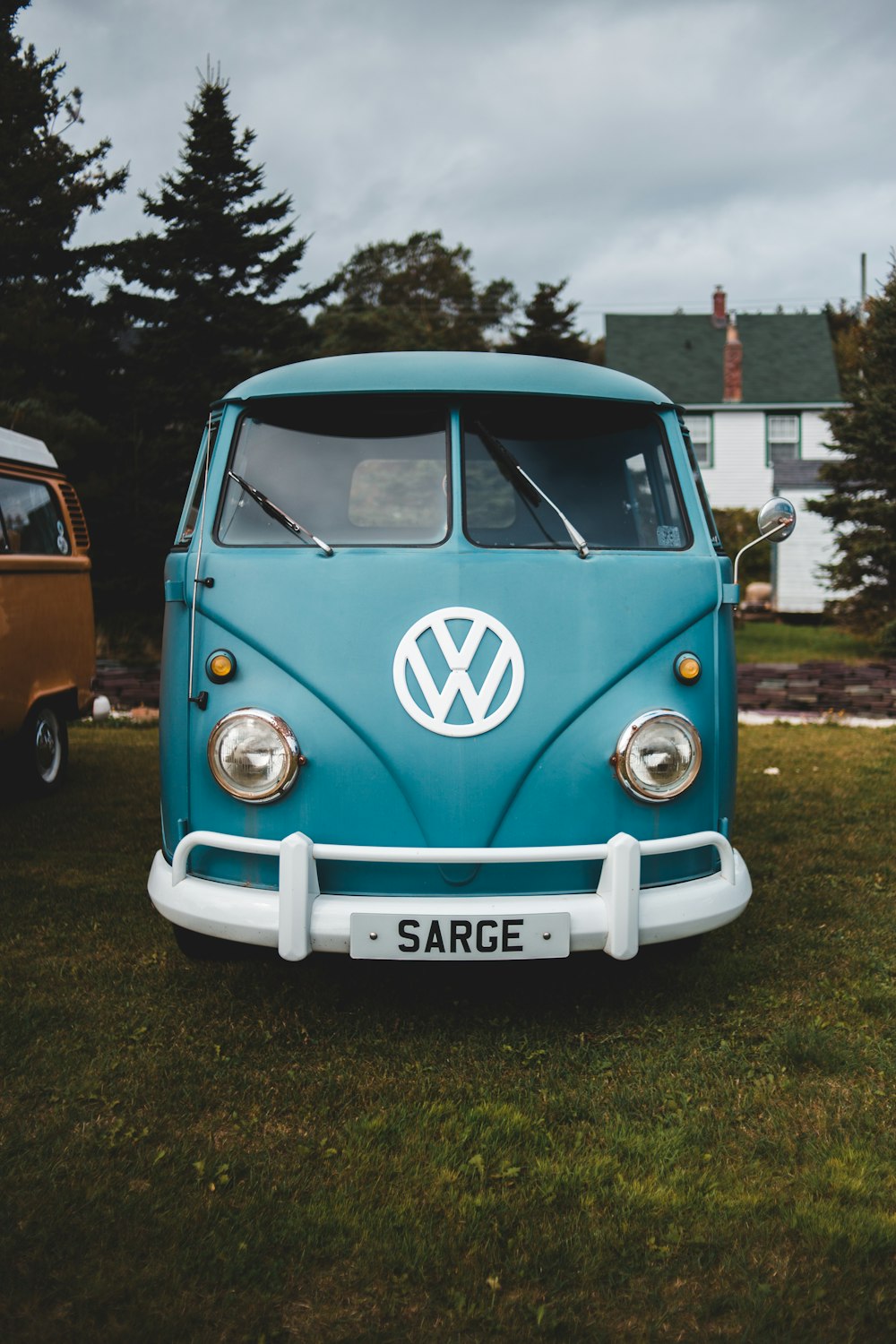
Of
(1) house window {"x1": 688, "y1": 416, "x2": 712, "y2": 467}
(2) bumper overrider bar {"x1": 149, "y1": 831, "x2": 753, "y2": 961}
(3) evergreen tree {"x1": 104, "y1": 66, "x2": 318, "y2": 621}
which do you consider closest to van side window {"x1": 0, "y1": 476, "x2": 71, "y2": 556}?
(2) bumper overrider bar {"x1": 149, "y1": 831, "x2": 753, "y2": 961}

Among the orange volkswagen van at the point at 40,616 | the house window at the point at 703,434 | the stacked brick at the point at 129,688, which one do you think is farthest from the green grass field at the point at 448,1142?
the house window at the point at 703,434

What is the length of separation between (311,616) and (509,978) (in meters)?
1.54

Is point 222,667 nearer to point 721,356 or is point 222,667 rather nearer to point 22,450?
point 22,450

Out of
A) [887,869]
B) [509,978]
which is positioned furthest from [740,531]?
[509,978]

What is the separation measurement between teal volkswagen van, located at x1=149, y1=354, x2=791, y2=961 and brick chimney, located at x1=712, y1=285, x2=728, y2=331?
103 feet

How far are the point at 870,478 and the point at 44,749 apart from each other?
13.3 metres

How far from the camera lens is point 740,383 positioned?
30672 mm

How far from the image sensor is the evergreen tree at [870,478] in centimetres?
1598

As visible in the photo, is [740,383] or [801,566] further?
[740,383]

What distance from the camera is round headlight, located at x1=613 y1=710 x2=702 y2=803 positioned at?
10.5ft

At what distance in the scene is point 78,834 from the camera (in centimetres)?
614

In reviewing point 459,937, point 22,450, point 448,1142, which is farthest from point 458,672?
point 22,450

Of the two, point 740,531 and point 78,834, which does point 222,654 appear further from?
point 740,531

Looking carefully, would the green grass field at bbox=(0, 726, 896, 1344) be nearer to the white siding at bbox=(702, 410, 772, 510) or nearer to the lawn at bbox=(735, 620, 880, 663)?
the lawn at bbox=(735, 620, 880, 663)
